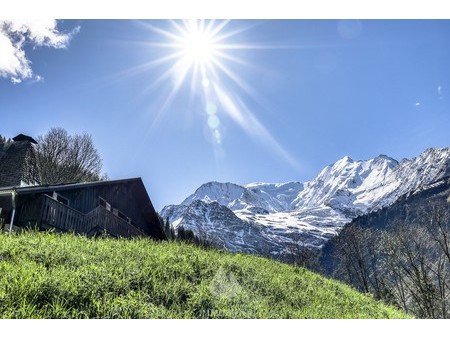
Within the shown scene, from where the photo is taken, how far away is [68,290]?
7.79m

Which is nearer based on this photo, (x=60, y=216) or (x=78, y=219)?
(x=60, y=216)

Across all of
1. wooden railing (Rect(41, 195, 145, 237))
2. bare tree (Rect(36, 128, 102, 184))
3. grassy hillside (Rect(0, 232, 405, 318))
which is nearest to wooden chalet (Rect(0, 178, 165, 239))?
wooden railing (Rect(41, 195, 145, 237))

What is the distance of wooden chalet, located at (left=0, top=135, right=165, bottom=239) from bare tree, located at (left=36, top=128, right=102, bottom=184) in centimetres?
1747

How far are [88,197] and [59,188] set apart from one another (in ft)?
13.8

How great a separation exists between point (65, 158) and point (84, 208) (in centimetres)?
2741

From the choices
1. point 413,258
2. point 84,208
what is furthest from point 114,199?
point 413,258

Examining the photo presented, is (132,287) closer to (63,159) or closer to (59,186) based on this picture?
(59,186)

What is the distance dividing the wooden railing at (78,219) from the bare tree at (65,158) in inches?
887

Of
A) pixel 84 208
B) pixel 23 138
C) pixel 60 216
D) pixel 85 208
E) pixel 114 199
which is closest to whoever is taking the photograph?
pixel 60 216

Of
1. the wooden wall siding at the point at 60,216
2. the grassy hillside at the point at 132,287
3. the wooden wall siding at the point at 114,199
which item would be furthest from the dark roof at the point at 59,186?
the grassy hillside at the point at 132,287

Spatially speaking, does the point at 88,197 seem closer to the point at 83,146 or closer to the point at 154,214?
the point at 154,214

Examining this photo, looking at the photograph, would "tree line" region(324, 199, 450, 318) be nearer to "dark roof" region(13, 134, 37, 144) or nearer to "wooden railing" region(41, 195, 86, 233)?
"wooden railing" region(41, 195, 86, 233)

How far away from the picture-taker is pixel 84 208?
24031mm
